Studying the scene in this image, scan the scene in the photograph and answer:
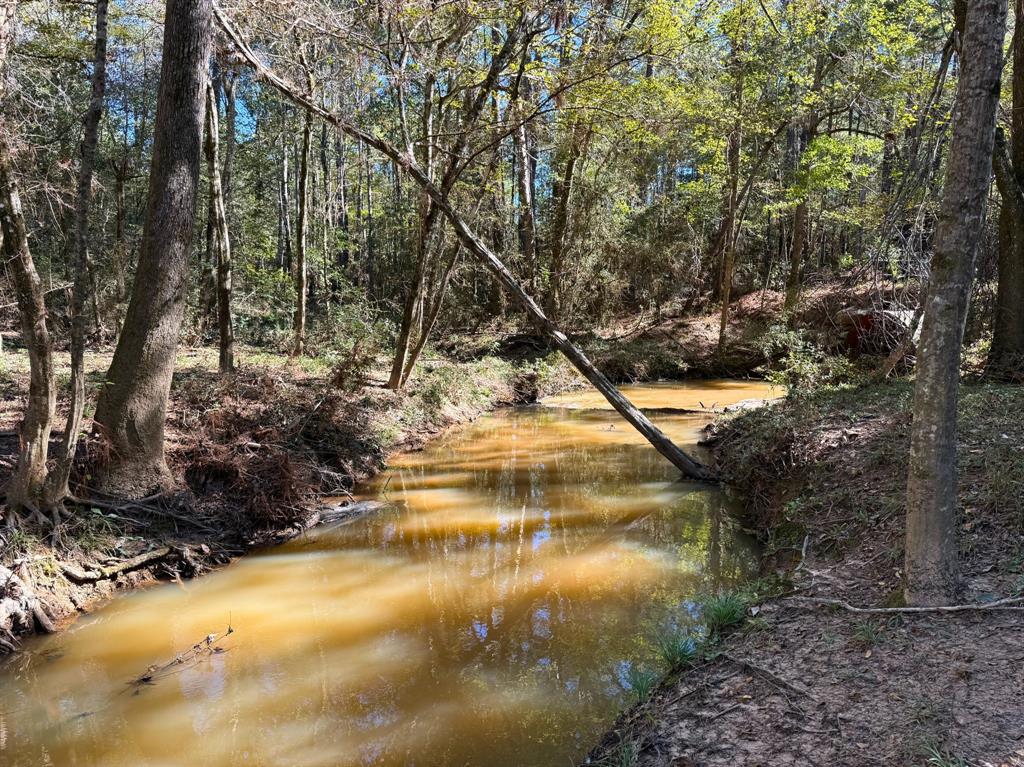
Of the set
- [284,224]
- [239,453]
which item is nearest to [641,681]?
[239,453]

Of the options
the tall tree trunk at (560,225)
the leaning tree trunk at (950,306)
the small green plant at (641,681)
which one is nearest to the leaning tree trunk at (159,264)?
the small green plant at (641,681)

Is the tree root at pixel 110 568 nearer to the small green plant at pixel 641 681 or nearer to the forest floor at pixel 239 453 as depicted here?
the forest floor at pixel 239 453

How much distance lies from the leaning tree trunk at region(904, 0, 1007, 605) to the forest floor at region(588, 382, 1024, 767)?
15.5 inches

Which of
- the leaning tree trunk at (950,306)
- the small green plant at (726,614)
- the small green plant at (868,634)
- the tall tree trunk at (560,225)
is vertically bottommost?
the small green plant at (726,614)

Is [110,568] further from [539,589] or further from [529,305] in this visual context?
[529,305]

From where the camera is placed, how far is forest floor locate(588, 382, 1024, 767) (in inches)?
111

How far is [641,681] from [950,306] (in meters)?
2.58

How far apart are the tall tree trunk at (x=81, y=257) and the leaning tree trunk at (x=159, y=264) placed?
0.61 meters

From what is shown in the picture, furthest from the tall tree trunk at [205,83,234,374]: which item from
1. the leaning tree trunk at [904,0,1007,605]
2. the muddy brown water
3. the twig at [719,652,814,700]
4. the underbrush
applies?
the leaning tree trunk at [904,0,1007,605]

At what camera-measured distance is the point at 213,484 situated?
7.25 meters

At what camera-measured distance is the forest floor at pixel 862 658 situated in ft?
9.28

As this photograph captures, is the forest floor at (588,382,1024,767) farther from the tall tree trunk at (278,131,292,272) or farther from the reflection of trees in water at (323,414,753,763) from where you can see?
the tall tree trunk at (278,131,292,272)

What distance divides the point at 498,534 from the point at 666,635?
295 centimetres

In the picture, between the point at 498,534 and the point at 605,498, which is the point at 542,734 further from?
the point at 605,498
